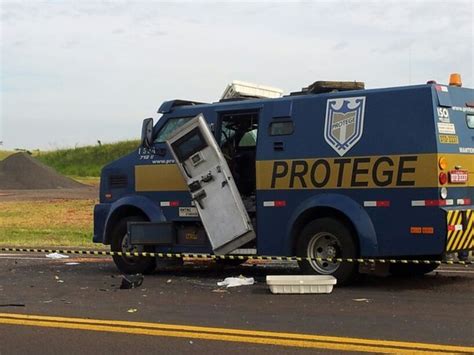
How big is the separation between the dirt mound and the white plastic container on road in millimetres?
47065

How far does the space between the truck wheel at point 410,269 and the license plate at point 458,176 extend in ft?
5.68

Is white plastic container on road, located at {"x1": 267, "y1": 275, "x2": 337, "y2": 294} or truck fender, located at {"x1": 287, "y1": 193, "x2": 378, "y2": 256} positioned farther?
truck fender, located at {"x1": 287, "y1": 193, "x2": 378, "y2": 256}

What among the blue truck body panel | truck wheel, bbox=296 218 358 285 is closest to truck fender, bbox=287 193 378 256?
the blue truck body panel

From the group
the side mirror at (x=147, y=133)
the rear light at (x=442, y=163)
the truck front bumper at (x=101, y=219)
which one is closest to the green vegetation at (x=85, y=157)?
the truck front bumper at (x=101, y=219)

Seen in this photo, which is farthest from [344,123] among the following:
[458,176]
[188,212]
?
[188,212]

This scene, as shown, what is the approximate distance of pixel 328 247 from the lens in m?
10.1

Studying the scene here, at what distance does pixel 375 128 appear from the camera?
9.53m

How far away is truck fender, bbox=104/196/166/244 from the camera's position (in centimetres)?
1161

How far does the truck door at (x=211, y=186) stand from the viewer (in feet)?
34.5

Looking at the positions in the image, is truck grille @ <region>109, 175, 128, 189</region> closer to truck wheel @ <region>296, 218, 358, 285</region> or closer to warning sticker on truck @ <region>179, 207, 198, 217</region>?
warning sticker on truck @ <region>179, 207, 198, 217</region>

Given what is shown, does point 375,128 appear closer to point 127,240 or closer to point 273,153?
point 273,153

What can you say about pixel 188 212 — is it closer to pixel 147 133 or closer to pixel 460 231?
pixel 147 133

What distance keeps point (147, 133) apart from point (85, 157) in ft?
225

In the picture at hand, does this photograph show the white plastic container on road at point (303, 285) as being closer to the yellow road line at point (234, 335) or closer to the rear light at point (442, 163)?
the rear light at point (442, 163)
